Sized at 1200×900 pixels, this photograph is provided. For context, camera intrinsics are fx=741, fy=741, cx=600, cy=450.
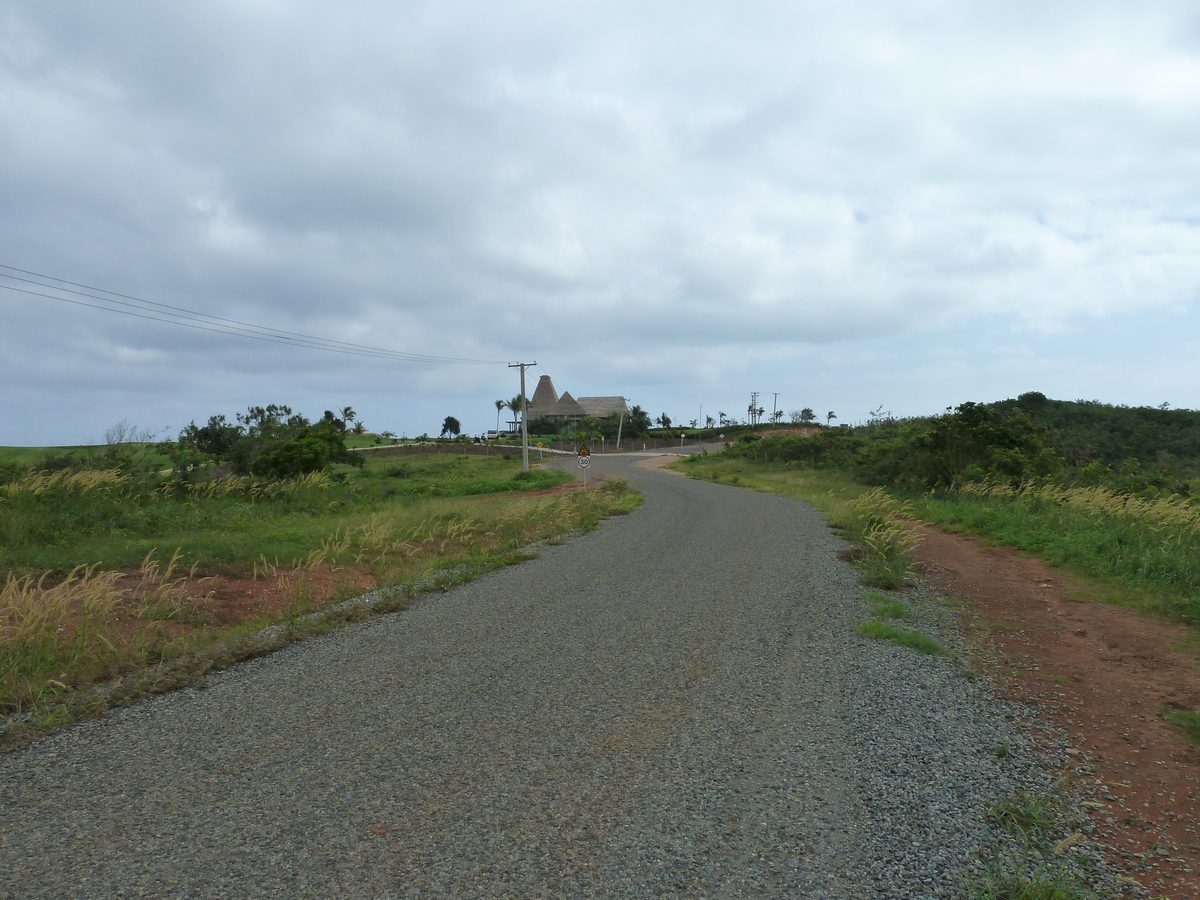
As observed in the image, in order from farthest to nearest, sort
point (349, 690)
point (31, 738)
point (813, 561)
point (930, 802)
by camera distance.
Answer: point (813, 561) → point (349, 690) → point (31, 738) → point (930, 802)

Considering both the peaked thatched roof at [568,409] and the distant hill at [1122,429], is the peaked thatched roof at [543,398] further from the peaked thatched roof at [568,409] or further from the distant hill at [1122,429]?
the distant hill at [1122,429]

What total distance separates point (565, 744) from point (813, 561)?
9870 millimetres

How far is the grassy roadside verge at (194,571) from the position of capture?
6.75m

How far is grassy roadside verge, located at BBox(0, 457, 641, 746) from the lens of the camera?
6746 millimetres

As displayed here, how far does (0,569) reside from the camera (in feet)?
32.9

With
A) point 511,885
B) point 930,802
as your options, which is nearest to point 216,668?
point 511,885

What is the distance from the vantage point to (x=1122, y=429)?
199ft

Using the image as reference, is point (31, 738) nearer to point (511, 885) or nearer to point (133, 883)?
point (133, 883)

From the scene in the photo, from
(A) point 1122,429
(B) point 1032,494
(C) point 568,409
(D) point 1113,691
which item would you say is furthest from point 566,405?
(D) point 1113,691

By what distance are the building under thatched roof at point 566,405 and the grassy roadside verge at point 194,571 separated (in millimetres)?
83562

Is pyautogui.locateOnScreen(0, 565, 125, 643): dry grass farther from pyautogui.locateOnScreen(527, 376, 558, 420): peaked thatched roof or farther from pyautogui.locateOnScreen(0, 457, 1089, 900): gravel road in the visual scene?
pyautogui.locateOnScreen(527, 376, 558, 420): peaked thatched roof

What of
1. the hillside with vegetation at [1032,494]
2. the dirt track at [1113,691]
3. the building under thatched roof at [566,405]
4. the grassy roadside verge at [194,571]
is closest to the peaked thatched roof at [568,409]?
the building under thatched roof at [566,405]

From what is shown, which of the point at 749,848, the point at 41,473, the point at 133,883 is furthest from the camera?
the point at 41,473

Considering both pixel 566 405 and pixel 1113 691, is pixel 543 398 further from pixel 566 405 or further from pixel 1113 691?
pixel 1113 691
